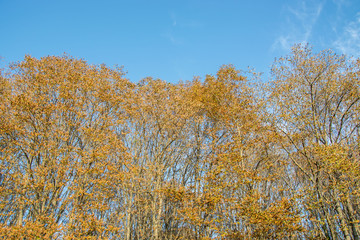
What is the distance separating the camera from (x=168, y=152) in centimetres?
1975

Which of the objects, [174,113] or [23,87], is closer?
[23,87]

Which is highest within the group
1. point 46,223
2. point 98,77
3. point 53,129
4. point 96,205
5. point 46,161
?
point 98,77

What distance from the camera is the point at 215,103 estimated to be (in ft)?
65.8

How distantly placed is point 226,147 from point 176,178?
23.8 feet

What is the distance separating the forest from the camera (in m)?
12.2

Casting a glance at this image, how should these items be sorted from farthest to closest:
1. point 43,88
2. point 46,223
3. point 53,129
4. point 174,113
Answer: point 174,113 < point 43,88 < point 53,129 < point 46,223

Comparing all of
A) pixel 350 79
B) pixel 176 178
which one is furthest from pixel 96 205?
pixel 350 79

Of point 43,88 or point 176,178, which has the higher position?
point 43,88

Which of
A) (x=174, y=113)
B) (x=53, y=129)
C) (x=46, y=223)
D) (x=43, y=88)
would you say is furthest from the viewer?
(x=174, y=113)

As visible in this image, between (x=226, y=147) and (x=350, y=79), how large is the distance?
34.2 feet

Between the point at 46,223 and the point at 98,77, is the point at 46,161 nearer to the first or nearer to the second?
the point at 46,223

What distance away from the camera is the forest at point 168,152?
1216 cm

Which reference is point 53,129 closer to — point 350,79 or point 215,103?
point 215,103

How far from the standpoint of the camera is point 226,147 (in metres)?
14.1
